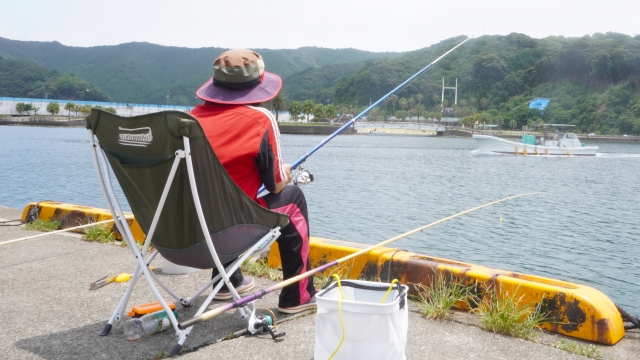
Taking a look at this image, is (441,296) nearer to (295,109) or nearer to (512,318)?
(512,318)

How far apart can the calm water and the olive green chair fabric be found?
22.2 ft

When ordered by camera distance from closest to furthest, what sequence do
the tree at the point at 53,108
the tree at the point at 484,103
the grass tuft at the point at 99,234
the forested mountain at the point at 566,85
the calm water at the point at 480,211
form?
the grass tuft at the point at 99,234 → the calm water at the point at 480,211 → the forested mountain at the point at 566,85 → the tree at the point at 484,103 → the tree at the point at 53,108

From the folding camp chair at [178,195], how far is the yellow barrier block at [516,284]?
1.11 meters

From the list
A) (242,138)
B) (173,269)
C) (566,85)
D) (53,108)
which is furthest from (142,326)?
(53,108)

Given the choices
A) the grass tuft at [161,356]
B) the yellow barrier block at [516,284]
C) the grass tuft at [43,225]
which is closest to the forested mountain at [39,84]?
the grass tuft at [43,225]

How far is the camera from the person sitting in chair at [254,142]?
9.71ft

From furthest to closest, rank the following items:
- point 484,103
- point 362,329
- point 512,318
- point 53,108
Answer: point 53,108 → point 484,103 → point 512,318 → point 362,329

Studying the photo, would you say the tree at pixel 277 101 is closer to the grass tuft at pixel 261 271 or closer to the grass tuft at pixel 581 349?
the grass tuft at pixel 261 271

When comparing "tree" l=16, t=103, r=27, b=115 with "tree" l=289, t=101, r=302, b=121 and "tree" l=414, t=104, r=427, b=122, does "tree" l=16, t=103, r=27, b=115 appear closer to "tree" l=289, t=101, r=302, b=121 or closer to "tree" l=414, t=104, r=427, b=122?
"tree" l=289, t=101, r=302, b=121

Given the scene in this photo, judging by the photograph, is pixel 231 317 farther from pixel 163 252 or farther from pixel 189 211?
pixel 189 211

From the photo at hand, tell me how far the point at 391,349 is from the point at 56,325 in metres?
1.82

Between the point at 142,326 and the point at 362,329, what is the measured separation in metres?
1.17

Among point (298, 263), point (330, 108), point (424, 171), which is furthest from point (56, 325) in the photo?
point (330, 108)

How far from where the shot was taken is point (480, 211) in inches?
671
